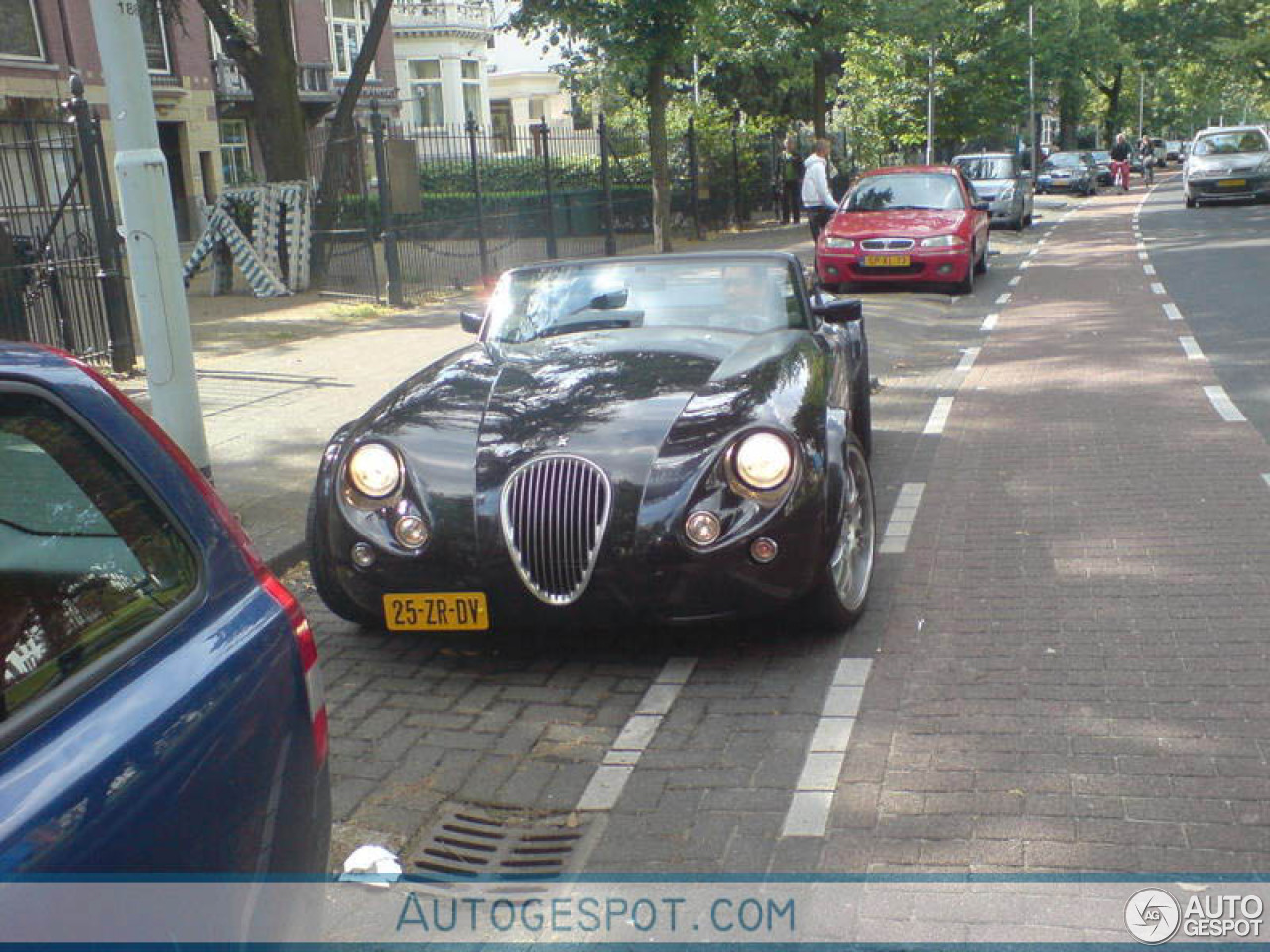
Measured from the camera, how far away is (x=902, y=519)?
6477 mm

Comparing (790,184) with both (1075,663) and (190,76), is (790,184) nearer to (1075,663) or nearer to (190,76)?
(190,76)

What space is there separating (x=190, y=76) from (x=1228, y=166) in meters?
26.6

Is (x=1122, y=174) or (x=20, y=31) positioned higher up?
(x=20, y=31)

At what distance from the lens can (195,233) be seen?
31.5 metres

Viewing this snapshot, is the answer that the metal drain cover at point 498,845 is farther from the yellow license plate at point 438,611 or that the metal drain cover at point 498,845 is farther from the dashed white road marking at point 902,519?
the dashed white road marking at point 902,519

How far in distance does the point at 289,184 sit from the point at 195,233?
1454cm

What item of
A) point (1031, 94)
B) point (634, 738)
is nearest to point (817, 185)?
point (634, 738)

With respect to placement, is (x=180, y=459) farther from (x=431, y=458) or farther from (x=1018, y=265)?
(x=1018, y=265)

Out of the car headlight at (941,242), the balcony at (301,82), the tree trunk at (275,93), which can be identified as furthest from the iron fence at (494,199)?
the balcony at (301,82)

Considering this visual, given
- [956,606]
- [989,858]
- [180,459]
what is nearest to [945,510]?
[956,606]

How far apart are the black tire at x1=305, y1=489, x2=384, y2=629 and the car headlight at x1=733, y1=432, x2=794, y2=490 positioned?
4.60 ft

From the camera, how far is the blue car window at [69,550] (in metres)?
1.86

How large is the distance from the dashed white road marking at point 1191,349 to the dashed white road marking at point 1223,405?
1589 mm

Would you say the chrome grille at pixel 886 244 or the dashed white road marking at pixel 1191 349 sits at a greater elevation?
the chrome grille at pixel 886 244
